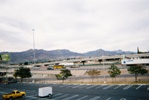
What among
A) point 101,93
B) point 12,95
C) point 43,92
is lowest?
point 101,93

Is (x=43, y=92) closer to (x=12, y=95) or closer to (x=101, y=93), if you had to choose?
(x=12, y=95)

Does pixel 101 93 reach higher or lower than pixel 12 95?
lower

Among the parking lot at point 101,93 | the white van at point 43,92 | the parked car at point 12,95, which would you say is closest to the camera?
the parking lot at point 101,93

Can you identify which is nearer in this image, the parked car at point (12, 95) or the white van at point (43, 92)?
the parked car at point (12, 95)

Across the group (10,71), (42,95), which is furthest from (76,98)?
(10,71)

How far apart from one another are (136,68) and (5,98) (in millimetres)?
35984

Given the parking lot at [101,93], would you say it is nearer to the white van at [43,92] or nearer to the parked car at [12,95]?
the white van at [43,92]

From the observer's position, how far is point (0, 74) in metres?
107

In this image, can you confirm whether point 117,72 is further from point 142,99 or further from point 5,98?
point 5,98

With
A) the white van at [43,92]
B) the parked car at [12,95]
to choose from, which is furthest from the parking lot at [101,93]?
the parked car at [12,95]

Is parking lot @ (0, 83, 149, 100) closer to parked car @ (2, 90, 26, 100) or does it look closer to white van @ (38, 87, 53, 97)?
white van @ (38, 87, 53, 97)

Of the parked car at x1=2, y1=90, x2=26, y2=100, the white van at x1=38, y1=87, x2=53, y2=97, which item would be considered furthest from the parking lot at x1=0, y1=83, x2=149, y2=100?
the parked car at x1=2, y1=90, x2=26, y2=100

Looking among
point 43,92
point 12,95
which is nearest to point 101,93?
point 43,92

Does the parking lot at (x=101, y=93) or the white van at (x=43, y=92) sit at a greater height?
the white van at (x=43, y=92)
